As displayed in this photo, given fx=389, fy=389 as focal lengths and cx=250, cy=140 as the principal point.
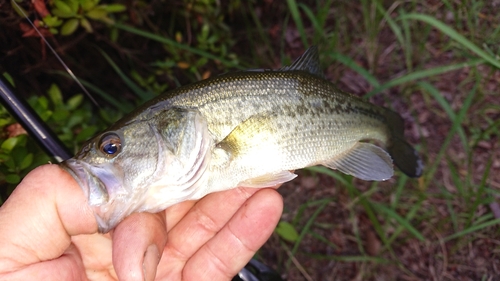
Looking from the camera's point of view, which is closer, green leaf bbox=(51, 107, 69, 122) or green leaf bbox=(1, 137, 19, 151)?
green leaf bbox=(1, 137, 19, 151)

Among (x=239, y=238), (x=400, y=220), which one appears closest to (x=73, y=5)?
(x=239, y=238)

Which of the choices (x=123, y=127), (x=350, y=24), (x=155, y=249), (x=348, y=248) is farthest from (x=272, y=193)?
(x=350, y=24)

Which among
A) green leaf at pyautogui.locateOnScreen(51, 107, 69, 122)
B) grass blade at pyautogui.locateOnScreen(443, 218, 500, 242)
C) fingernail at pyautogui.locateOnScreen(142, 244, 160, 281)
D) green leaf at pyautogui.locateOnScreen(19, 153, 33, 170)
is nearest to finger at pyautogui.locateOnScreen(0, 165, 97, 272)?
fingernail at pyautogui.locateOnScreen(142, 244, 160, 281)

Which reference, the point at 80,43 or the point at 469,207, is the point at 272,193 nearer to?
the point at 469,207

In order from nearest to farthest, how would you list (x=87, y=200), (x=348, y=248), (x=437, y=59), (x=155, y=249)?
1. (x=87, y=200)
2. (x=155, y=249)
3. (x=348, y=248)
4. (x=437, y=59)

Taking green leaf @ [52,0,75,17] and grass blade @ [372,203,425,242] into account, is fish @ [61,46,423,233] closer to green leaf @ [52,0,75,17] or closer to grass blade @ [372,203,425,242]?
grass blade @ [372,203,425,242]

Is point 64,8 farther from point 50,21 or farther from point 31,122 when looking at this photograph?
point 31,122

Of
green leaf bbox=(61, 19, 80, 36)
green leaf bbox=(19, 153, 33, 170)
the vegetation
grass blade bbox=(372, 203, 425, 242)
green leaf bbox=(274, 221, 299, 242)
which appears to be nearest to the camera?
green leaf bbox=(19, 153, 33, 170)
